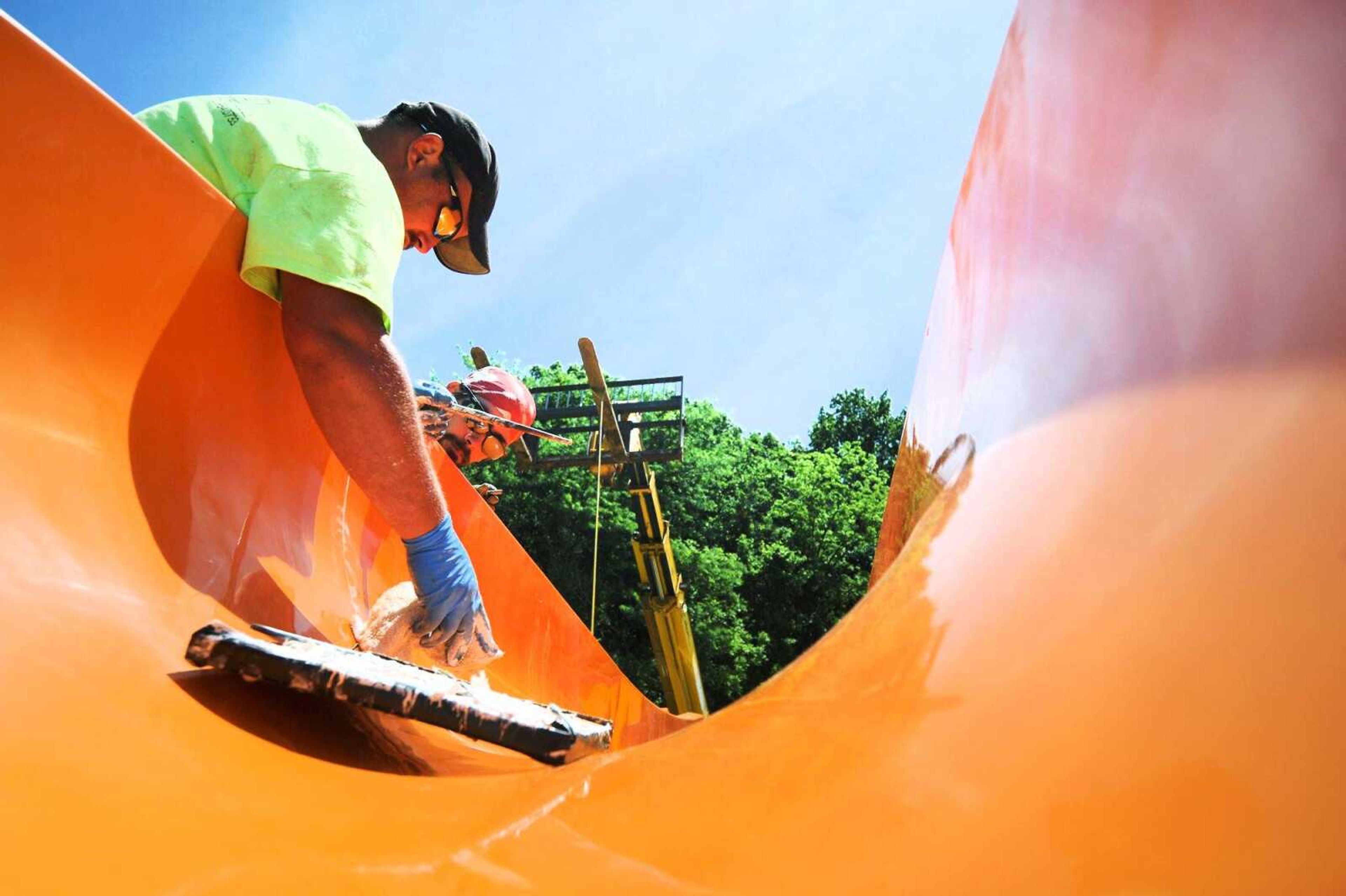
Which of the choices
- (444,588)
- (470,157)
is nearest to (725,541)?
(470,157)

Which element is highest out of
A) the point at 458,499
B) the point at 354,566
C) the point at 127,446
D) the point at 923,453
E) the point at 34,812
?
the point at 458,499

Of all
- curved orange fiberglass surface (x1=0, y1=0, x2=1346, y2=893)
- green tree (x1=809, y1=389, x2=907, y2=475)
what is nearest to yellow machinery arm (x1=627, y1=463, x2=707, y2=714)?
curved orange fiberglass surface (x1=0, y1=0, x2=1346, y2=893)

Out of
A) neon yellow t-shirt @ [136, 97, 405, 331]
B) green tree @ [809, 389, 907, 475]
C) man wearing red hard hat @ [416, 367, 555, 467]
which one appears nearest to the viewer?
neon yellow t-shirt @ [136, 97, 405, 331]

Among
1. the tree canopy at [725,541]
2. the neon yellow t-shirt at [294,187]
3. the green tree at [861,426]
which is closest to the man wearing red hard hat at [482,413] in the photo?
the neon yellow t-shirt at [294,187]

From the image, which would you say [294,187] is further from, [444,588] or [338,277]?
[444,588]

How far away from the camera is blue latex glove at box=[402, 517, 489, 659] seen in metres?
1.30

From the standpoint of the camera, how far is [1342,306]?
47 cm

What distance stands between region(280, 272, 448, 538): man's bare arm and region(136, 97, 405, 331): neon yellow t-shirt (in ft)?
0.09

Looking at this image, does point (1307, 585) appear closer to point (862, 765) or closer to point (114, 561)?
point (862, 765)

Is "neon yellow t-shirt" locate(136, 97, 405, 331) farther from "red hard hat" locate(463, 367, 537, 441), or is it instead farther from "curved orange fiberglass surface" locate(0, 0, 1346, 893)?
"red hard hat" locate(463, 367, 537, 441)

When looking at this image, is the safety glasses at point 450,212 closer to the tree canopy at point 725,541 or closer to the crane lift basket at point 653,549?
the crane lift basket at point 653,549

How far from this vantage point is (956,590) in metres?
0.63

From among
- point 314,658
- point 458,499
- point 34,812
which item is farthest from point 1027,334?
point 458,499

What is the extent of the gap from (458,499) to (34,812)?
184cm
